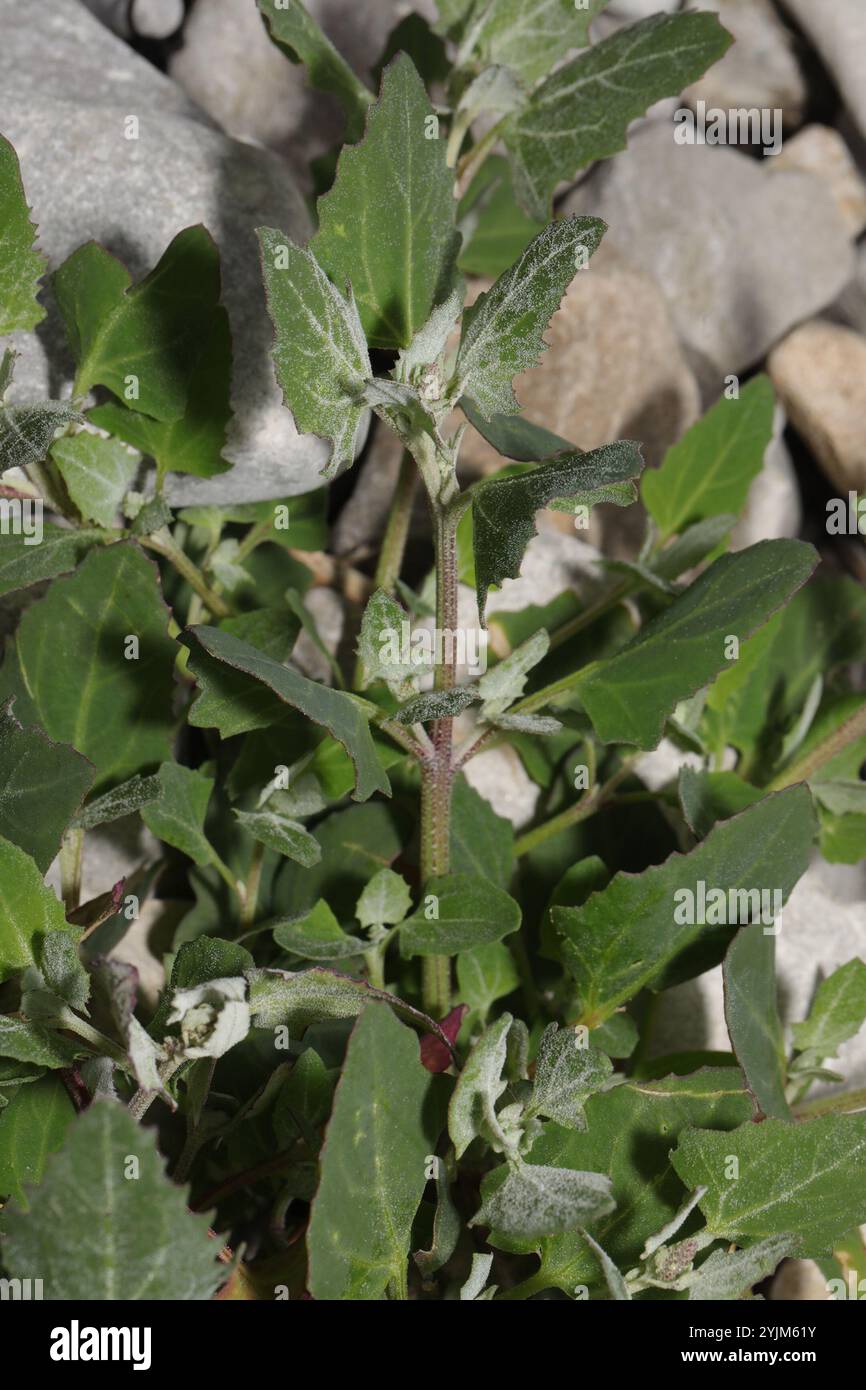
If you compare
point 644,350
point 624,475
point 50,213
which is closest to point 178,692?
point 50,213

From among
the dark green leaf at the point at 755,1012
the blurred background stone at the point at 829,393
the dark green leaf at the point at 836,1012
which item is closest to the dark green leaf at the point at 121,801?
the dark green leaf at the point at 755,1012

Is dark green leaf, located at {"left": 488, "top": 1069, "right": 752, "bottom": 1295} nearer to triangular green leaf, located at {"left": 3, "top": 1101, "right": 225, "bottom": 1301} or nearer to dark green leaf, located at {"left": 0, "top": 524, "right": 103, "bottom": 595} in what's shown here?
triangular green leaf, located at {"left": 3, "top": 1101, "right": 225, "bottom": 1301}

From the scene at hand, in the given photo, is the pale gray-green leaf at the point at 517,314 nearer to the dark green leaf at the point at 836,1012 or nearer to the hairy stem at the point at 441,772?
the hairy stem at the point at 441,772

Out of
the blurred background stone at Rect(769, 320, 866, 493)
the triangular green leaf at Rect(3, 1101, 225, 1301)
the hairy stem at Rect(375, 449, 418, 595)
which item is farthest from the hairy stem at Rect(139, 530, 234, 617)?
the blurred background stone at Rect(769, 320, 866, 493)

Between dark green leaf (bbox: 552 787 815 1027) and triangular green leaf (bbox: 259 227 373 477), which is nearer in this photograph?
triangular green leaf (bbox: 259 227 373 477)

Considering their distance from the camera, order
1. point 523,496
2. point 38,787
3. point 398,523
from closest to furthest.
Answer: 1. point 523,496
2. point 38,787
3. point 398,523

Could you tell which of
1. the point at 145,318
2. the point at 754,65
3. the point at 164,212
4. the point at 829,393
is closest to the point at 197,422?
the point at 145,318

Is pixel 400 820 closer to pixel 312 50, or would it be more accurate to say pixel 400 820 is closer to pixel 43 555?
pixel 43 555
